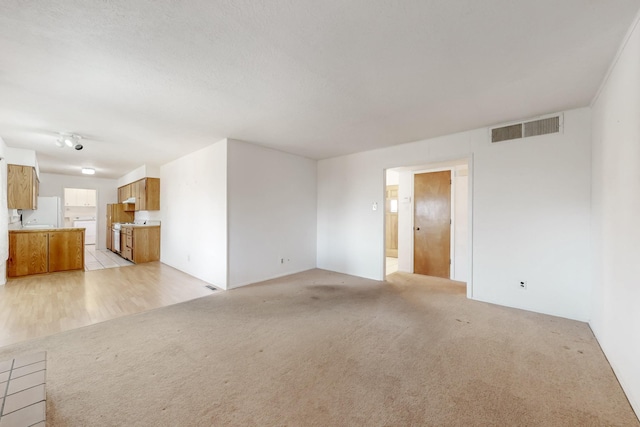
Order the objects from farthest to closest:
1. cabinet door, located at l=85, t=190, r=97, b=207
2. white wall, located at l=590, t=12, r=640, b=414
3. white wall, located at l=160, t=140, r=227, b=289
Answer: cabinet door, located at l=85, t=190, r=97, b=207 < white wall, located at l=160, t=140, r=227, b=289 < white wall, located at l=590, t=12, r=640, b=414

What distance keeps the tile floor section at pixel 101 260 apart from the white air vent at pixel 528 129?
7.71m

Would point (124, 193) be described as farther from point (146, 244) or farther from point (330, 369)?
point (330, 369)

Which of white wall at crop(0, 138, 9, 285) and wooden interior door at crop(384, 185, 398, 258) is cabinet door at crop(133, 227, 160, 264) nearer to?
white wall at crop(0, 138, 9, 285)

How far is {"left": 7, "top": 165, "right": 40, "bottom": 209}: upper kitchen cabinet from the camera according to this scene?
4695 millimetres

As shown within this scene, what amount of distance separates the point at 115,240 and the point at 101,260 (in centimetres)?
110

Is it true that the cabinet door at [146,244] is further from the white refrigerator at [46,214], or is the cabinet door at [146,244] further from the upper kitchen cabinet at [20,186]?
the white refrigerator at [46,214]

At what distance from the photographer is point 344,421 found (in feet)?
5.12

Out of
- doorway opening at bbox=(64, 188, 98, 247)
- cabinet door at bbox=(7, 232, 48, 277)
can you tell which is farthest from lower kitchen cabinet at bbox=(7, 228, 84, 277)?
doorway opening at bbox=(64, 188, 98, 247)

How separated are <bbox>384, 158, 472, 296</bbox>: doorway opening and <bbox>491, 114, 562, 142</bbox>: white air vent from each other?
3.88 feet

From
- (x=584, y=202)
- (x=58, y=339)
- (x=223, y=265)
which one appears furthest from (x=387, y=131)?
(x=58, y=339)

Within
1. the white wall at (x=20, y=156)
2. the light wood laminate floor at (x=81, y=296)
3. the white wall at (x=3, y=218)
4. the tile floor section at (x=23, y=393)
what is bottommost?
the light wood laminate floor at (x=81, y=296)

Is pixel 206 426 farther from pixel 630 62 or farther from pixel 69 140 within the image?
pixel 69 140

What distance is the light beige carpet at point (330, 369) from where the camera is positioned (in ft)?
5.32

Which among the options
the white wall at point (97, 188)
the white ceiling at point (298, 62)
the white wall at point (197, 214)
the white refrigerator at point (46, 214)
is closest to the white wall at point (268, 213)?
the white wall at point (197, 214)
